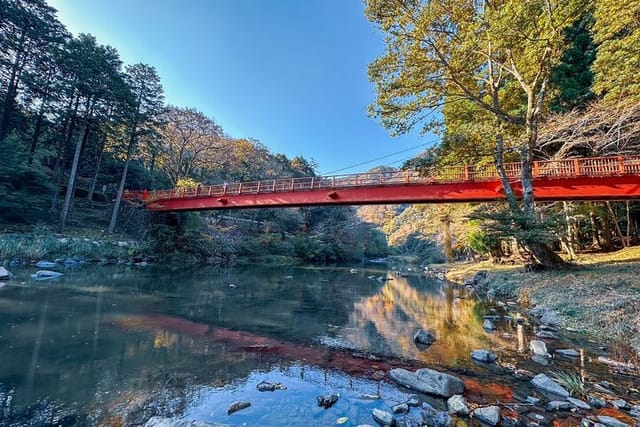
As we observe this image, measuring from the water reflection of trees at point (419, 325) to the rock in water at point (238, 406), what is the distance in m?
3.10

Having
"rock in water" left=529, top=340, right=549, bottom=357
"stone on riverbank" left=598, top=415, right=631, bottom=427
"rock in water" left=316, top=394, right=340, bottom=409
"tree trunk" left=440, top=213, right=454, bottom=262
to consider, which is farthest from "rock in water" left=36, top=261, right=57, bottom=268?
"tree trunk" left=440, top=213, right=454, bottom=262

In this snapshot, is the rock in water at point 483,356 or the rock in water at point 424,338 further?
the rock in water at point 424,338

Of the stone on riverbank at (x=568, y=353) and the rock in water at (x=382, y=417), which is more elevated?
the stone on riverbank at (x=568, y=353)

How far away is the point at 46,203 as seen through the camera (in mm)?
20156

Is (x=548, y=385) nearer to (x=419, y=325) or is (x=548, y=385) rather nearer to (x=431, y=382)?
(x=431, y=382)

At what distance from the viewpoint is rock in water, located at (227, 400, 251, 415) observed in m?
3.63

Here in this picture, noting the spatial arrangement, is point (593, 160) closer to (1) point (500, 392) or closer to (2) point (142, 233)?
(1) point (500, 392)

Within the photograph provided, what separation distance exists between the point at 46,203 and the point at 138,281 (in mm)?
13298

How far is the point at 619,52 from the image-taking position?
8422 mm

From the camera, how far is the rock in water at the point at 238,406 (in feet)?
11.9

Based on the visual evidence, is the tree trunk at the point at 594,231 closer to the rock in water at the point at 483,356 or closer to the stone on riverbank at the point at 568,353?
the stone on riverbank at the point at 568,353

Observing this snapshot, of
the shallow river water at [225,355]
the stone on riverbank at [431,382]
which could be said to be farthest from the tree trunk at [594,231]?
the stone on riverbank at [431,382]

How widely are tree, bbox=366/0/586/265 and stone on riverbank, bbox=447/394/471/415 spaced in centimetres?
943

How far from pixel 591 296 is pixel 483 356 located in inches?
210
